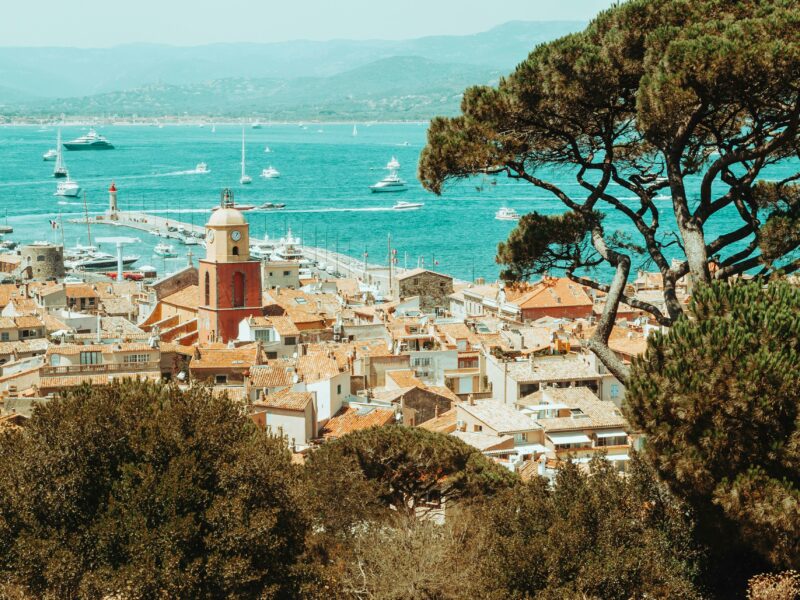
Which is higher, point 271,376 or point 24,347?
point 271,376

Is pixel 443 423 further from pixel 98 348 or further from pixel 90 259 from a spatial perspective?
pixel 90 259

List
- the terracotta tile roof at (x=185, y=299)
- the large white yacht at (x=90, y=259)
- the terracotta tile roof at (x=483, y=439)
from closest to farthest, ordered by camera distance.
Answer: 1. the terracotta tile roof at (x=483, y=439)
2. the terracotta tile roof at (x=185, y=299)
3. the large white yacht at (x=90, y=259)

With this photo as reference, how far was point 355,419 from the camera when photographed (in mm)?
24312

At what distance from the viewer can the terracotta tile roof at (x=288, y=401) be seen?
2344 centimetres

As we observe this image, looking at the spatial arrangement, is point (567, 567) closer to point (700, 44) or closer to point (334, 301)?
point (700, 44)

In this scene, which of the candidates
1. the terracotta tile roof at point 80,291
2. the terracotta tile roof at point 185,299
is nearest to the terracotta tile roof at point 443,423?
the terracotta tile roof at point 185,299

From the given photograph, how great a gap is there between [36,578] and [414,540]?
11.8 ft

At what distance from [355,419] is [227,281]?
497 inches

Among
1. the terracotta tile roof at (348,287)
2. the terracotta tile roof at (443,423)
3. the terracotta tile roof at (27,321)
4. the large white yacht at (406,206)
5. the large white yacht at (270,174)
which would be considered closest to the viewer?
the terracotta tile roof at (443,423)

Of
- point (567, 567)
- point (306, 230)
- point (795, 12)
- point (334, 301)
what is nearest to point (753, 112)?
point (795, 12)

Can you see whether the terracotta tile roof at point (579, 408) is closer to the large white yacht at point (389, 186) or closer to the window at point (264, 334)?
the window at point (264, 334)

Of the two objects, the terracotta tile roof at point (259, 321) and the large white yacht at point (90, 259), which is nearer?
the terracotta tile roof at point (259, 321)

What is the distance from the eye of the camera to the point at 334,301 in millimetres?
41281

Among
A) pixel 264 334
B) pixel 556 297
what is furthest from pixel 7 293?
pixel 556 297
